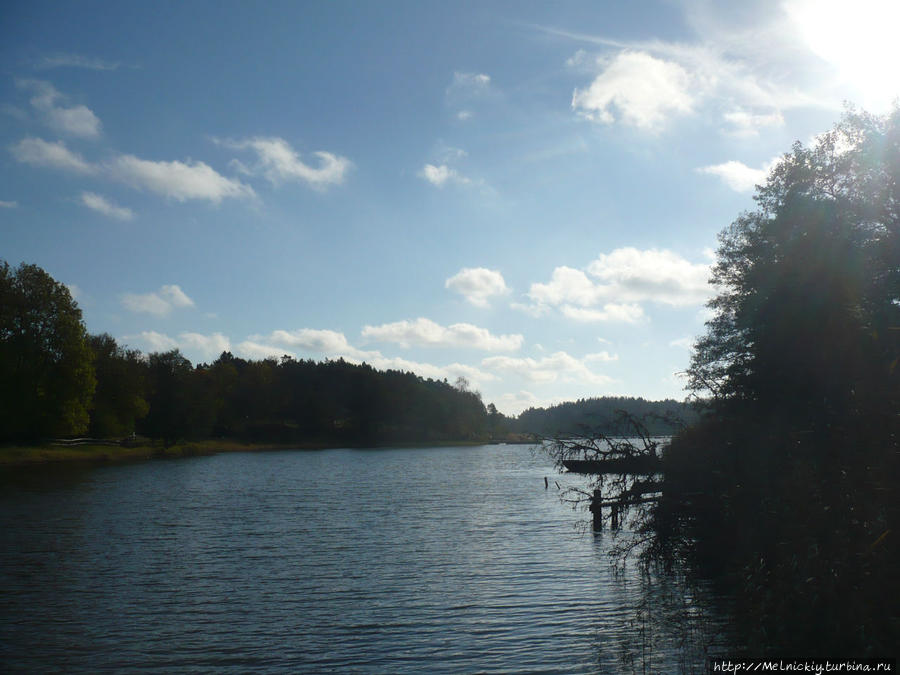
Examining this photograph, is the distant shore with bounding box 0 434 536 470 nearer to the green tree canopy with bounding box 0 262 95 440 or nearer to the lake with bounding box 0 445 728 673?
the green tree canopy with bounding box 0 262 95 440

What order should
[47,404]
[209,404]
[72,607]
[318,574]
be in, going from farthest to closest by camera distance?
[209,404] < [47,404] < [318,574] < [72,607]

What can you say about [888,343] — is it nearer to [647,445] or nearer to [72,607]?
Result: [647,445]

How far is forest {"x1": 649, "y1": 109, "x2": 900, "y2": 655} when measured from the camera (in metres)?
Result: 11.1

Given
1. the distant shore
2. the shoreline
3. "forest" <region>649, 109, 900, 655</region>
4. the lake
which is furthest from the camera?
the distant shore

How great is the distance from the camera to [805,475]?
494 inches

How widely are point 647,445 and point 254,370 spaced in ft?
449

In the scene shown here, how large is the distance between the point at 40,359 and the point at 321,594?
228 feet

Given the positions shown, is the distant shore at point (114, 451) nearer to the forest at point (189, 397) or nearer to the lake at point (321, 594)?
the forest at point (189, 397)

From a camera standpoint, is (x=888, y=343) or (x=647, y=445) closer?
(x=888, y=343)

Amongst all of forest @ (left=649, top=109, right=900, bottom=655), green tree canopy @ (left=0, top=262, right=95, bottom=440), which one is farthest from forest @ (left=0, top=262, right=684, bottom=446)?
forest @ (left=649, top=109, right=900, bottom=655)

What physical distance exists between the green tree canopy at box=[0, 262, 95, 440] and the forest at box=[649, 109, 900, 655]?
70.7m

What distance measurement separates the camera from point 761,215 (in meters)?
45.3

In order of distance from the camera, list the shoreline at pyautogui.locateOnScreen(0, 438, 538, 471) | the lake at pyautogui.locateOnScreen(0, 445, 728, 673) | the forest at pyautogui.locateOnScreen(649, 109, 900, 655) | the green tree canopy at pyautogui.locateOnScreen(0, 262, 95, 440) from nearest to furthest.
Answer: the forest at pyautogui.locateOnScreen(649, 109, 900, 655) → the lake at pyautogui.locateOnScreen(0, 445, 728, 673) → the shoreline at pyautogui.locateOnScreen(0, 438, 538, 471) → the green tree canopy at pyautogui.locateOnScreen(0, 262, 95, 440)

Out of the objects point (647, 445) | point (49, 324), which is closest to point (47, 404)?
point (49, 324)
